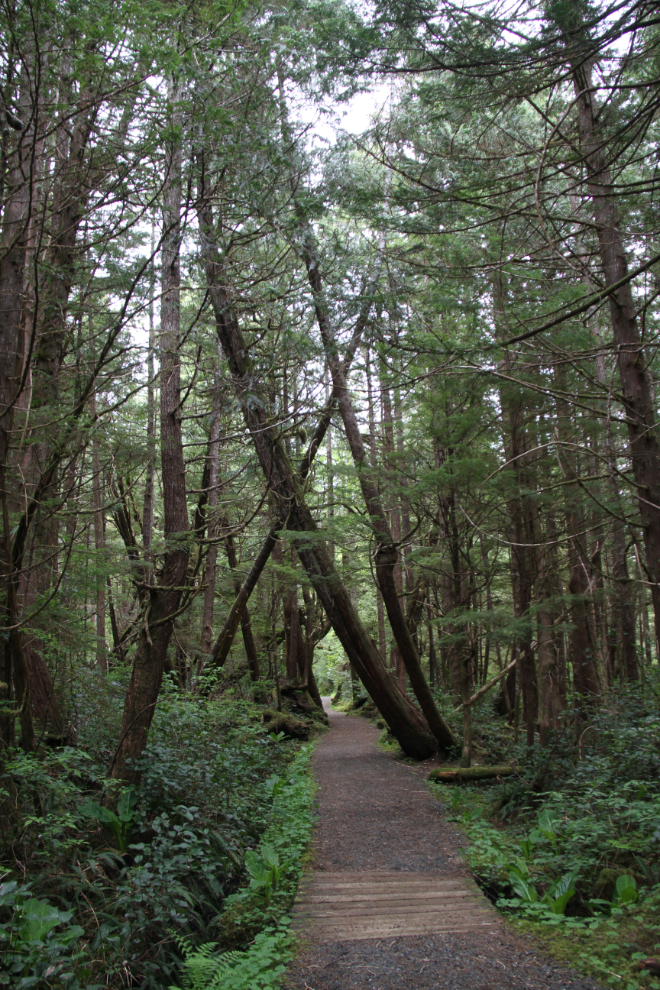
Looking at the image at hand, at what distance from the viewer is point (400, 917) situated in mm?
4414

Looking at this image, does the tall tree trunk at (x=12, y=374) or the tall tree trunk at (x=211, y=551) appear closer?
the tall tree trunk at (x=12, y=374)

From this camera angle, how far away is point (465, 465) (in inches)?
289

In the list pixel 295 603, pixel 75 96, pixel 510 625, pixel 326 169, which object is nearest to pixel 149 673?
pixel 510 625

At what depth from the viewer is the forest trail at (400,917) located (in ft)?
11.6

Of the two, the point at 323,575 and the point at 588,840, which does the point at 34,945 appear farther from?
the point at 323,575

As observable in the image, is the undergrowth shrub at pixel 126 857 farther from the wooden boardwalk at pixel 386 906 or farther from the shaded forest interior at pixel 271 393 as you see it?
the wooden boardwalk at pixel 386 906

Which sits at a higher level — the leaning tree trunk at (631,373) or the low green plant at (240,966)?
the leaning tree trunk at (631,373)

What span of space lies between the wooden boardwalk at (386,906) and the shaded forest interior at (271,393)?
0.26 m

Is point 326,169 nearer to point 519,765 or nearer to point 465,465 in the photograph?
point 465,465

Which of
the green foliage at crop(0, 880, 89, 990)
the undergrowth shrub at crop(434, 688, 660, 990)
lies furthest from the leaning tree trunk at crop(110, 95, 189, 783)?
the undergrowth shrub at crop(434, 688, 660, 990)

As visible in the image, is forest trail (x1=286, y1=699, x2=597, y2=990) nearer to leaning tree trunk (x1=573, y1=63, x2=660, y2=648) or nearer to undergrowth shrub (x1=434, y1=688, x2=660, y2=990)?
undergrowth shrub (x1=434, y1=688, x2=660, y2=990)

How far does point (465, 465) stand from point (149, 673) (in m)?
4.39

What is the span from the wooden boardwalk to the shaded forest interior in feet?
0.86

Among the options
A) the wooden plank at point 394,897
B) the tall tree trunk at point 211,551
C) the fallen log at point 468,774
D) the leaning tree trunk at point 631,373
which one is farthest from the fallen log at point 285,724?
the leaning tree trunk at point 631,373
